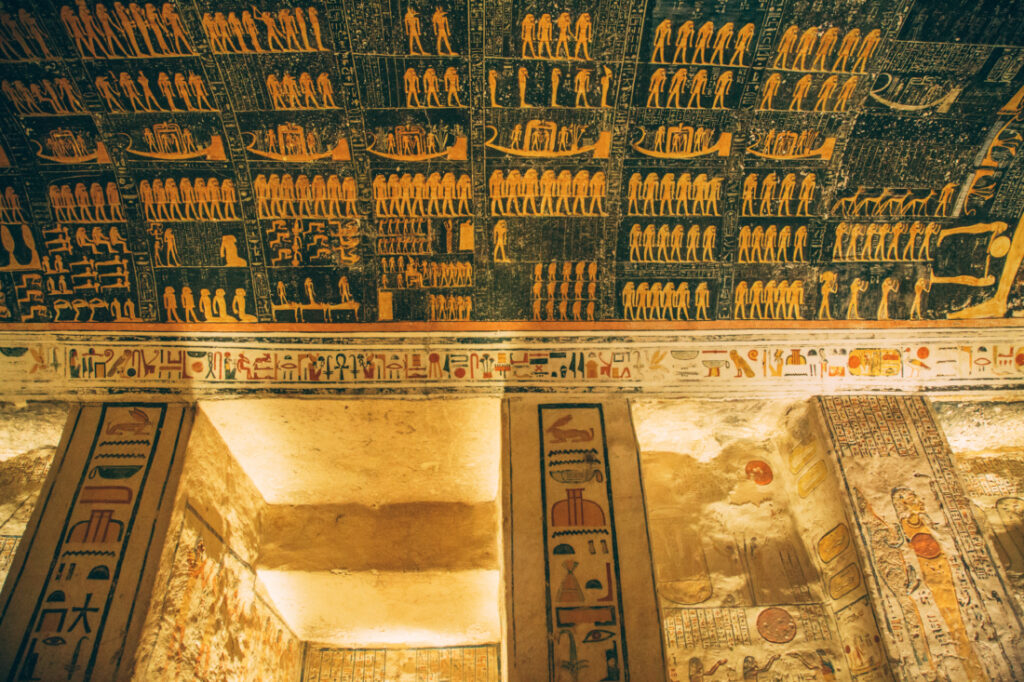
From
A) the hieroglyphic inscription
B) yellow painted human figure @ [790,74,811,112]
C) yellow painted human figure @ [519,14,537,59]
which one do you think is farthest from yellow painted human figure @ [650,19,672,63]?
the hieroglyphic inscription

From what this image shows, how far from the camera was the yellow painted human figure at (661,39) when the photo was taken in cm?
399

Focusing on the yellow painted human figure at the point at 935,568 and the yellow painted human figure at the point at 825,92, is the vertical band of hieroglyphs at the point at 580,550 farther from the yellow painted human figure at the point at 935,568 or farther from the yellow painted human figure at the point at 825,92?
the yellow painted human figure at the point at 825,92

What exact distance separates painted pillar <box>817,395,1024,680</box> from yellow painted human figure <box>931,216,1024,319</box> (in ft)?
3.15

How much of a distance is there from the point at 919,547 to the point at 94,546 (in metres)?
5.30

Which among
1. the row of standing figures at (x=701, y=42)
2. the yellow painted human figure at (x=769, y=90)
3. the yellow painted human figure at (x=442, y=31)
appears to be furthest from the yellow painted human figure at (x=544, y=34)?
the yellow painted human figure at (x=769, y=90)

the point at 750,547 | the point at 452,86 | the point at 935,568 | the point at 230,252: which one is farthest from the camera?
the point at 750,547

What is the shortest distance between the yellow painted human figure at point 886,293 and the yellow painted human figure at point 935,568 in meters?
1.39

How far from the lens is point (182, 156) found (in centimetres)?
435

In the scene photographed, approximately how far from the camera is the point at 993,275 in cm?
483

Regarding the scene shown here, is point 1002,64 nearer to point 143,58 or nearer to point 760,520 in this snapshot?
point 760,520

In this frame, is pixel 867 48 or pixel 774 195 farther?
pixel 774 195

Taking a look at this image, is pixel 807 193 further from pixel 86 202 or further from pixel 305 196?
pixel 86 202

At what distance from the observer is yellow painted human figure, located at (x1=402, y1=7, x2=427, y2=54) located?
3.91m

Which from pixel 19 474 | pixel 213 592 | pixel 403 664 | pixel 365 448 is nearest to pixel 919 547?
pixel 365 448
